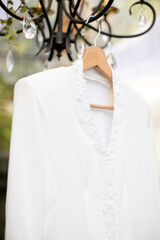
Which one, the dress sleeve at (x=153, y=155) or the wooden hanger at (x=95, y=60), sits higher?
the wooden hanger at (x=95, y=60)

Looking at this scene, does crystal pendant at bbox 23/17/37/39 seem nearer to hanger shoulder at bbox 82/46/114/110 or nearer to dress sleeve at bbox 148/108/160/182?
hanger shoulder at bbox 82/46/114/110

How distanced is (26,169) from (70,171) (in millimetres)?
140

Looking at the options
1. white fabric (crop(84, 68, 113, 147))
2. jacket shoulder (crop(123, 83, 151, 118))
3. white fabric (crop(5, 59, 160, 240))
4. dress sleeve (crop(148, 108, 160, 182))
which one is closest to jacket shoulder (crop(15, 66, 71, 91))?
white fabric (crop(5, 59, 160, 240))

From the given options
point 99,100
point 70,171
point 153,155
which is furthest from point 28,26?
point 153,155

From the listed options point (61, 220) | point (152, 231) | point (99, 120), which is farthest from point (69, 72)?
point (152, 231)

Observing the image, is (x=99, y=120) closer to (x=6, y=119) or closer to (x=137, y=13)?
(x=6, y=119)

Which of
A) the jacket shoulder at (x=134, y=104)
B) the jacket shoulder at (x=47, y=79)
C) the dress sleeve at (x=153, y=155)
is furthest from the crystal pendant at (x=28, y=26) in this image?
the dress sleeve at (x=153, y=155)

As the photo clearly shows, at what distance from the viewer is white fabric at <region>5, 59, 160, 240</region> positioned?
708 millimetres

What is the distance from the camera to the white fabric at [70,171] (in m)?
0.71

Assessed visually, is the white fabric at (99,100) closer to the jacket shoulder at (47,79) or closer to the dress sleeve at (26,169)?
the jacket shoulder at (47,79)

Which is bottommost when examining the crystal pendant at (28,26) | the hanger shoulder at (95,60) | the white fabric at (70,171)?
the white fabric at (70,171)

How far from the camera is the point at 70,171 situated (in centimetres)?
78

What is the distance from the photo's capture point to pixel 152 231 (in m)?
0.94

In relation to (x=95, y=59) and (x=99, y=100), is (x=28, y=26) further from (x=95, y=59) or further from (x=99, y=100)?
(x=99, y=100)
